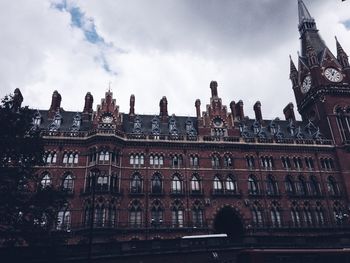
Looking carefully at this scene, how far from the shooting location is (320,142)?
161 ft

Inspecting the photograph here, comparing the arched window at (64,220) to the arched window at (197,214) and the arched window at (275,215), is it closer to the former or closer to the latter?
the arched window at (197,214)

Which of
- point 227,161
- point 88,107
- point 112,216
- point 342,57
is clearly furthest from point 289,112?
point 112,216

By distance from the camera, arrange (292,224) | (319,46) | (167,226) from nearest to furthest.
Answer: (167,226)
(292,224)
(319,46)

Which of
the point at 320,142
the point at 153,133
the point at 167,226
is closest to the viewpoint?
the point at 167,226

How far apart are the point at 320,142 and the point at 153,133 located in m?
26.1

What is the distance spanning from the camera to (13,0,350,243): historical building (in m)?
39.0

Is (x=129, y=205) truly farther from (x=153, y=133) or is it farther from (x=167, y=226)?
(x=153, y=133)

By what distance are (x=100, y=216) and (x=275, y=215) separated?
23243 millimetres

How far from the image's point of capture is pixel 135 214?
39469 mm

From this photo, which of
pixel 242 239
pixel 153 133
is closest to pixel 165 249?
pixel 242 239

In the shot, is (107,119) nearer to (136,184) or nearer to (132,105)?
(132,105)

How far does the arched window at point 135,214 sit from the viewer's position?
1526 inches

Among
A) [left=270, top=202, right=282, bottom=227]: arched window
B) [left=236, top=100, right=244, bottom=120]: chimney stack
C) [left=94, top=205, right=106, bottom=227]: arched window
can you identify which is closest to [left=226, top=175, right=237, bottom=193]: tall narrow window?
[left=270, top=202, right=282, bottom=227]: arched window

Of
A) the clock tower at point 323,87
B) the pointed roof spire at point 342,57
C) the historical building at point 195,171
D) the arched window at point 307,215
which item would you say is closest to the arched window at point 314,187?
the historical building at point 195,171
